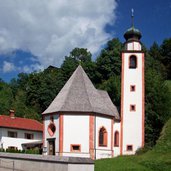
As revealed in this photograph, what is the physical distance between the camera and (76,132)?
99.2ft

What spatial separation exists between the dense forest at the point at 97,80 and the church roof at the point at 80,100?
1376 cm

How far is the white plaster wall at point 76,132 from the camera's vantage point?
30000mm

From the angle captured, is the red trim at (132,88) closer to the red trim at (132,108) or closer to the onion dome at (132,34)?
the red trim at (132,108)

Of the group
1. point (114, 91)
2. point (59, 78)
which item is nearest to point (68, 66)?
point (59, 78)

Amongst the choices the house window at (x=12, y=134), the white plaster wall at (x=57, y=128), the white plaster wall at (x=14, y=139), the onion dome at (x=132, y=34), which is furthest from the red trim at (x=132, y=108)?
the house window at (x=12, y=134)

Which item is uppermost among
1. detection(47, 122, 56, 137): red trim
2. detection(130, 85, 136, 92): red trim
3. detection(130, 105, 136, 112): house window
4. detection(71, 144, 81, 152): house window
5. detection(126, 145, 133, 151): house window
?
detection(130, 85, 136, 92): red trim

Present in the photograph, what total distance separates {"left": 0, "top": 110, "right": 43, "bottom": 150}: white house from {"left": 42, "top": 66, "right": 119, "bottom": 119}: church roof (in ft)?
34.7

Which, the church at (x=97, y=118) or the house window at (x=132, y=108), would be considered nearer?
the church at (x=97, y=118)

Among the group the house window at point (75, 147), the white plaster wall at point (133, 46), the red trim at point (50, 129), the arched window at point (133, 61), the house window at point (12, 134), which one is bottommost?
the house window at point (75, 147)

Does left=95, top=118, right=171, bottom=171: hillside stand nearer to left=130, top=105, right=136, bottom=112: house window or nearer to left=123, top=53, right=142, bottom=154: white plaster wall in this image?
left=123, top=53, right=142, bottom=154: white plaster wall

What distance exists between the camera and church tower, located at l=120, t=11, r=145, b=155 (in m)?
34.0

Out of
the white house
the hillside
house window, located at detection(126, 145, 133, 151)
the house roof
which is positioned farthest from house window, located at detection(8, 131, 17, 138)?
the hillside

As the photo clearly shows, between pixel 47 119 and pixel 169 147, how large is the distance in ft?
42.5

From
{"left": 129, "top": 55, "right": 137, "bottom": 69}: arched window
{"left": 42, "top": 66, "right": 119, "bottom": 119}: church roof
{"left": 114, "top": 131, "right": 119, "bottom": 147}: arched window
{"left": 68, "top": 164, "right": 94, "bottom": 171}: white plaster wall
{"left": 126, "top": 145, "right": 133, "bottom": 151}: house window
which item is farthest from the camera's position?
{"left": 129, "top": 55, "right": 137, "bottom": 69}: arched window
